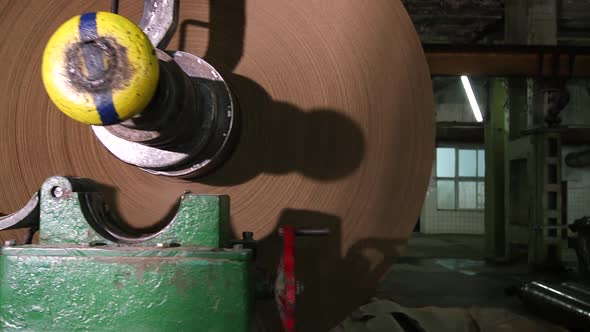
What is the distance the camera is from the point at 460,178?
400 inches

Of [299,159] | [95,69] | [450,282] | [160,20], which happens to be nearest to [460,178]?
[450,282]

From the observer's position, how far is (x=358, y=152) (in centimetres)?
102

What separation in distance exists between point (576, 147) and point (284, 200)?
957cm

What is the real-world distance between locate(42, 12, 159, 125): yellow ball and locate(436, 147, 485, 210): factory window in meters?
10.1

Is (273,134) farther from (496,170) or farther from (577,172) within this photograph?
(577,172)

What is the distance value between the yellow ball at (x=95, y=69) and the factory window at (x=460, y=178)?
33.2 ft

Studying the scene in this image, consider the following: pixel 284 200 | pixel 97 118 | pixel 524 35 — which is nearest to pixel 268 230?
pixel 284 200

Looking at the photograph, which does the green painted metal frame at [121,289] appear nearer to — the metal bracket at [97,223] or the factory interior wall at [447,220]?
the metal bracket at [97,223]

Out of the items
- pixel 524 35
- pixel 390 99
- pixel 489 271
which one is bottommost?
pixel 489 271

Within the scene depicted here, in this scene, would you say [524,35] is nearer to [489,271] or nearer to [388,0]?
[489,271]

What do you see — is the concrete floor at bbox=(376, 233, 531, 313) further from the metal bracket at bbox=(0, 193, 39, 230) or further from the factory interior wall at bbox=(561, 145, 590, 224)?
the factory interior wall at bbox=(561, 145, 590, 224)

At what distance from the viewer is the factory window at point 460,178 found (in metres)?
10.1

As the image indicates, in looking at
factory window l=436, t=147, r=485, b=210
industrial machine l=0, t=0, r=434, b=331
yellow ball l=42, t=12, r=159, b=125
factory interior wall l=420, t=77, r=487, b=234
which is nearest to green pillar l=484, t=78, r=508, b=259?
industrial machine l=0, t=0, r=434, b=331

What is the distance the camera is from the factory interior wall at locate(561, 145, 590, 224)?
8.95 meters
